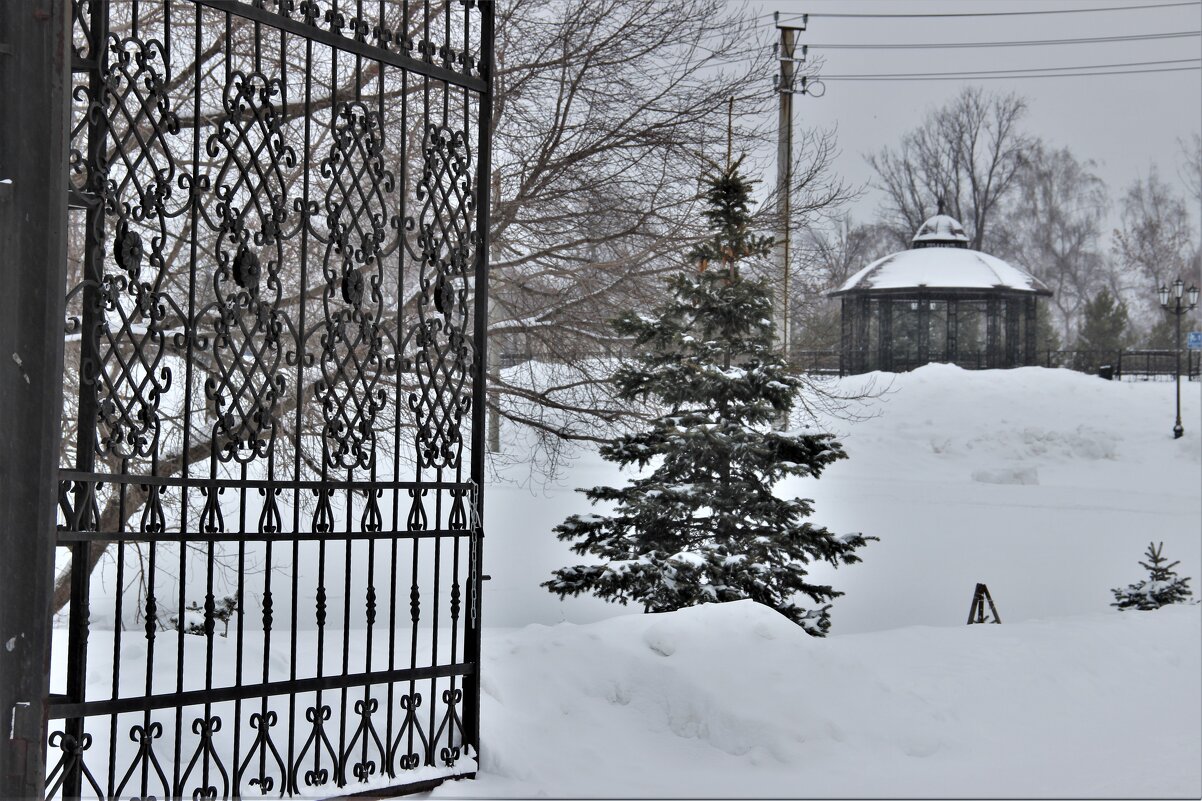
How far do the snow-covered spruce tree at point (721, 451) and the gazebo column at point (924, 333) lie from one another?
66.2 feet

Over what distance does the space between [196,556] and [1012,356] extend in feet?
71.9

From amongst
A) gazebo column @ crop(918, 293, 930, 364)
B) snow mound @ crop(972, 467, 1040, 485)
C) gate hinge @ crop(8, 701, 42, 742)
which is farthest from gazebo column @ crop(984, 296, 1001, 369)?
gate hinge @ crop(8, 701, 42, 742)

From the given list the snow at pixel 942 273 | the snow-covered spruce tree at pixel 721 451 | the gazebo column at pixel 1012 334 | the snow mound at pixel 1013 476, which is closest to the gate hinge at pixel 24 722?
the snow-covered spruce tree at pixel 721 451

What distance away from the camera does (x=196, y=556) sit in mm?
10742

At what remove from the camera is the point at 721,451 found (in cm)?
832

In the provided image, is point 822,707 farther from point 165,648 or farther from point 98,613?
point 98,613

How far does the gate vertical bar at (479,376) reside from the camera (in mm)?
4676

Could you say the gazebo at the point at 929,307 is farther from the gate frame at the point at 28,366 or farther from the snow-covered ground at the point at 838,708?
the gate frame at the point at 28,366

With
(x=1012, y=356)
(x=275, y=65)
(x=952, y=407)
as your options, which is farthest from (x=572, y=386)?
(x=1012, y=356)

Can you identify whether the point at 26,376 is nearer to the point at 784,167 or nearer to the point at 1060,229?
the point at 784,167

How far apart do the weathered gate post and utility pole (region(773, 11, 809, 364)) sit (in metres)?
5.99

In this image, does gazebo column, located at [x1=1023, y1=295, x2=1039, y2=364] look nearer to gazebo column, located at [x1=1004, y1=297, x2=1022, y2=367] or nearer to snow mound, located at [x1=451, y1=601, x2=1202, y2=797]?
gazebo column, located at [x1=1004, y1=297, x2=1022, y2=367]

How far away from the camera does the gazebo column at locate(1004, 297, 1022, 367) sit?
27.5 meters

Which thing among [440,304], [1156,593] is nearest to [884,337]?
[1156,593]
